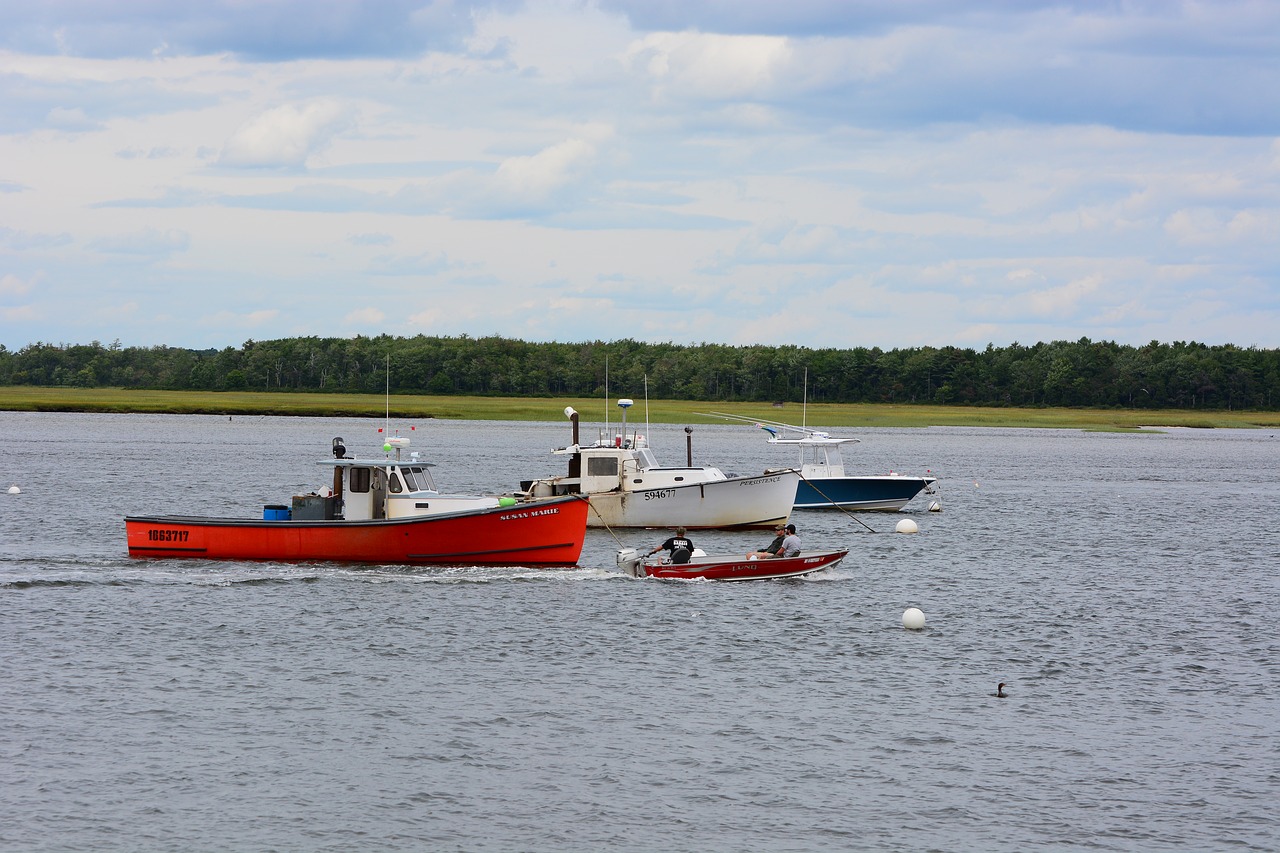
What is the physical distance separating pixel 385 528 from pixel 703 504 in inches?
631

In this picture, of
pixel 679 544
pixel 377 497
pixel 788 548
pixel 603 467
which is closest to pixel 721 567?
pixel 679 544

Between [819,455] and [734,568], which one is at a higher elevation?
[819,455]

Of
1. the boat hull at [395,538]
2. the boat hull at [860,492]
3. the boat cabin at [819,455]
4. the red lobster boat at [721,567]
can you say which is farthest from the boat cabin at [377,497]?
the boat hull at [860,492]

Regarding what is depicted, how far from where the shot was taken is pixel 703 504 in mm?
50406

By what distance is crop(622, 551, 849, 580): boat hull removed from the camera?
37656 millimetres

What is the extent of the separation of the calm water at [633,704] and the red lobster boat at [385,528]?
645 mm

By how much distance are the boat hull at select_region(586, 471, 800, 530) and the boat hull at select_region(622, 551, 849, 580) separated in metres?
11.2

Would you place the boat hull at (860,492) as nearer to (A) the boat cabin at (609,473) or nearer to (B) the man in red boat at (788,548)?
(A) the boat cabin at (609,473)

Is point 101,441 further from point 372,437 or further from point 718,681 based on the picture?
point 718,681

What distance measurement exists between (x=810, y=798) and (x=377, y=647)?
12.2m

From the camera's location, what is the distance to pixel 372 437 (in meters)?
124

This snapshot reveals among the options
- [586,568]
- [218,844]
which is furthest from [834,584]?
[218,844]

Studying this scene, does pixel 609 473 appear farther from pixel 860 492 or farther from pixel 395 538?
pixel 860 492

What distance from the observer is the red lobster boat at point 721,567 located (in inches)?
1484
